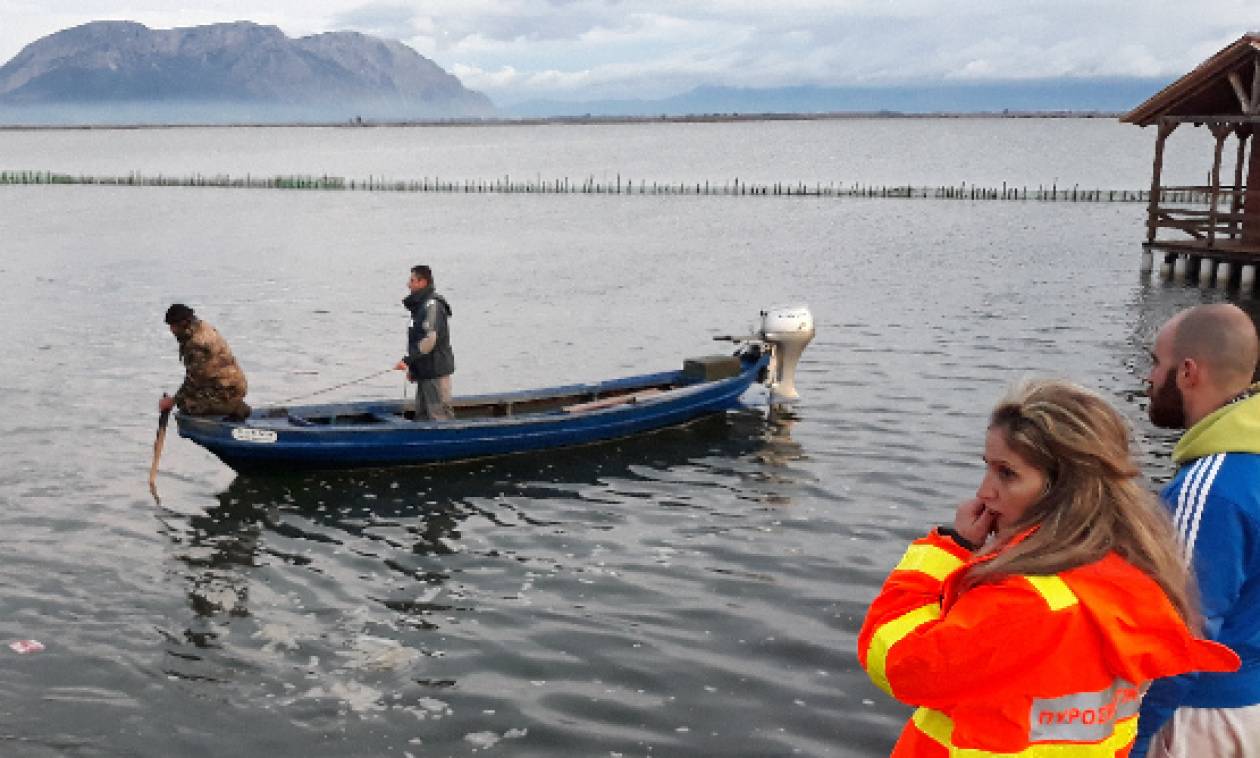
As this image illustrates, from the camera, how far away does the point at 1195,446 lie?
3.88 meters

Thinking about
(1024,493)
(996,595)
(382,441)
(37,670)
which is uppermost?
(1024,493)

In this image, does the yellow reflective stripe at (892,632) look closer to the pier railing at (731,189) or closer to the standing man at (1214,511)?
the standing man at (1214,511)

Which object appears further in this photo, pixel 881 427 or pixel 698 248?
pixel 698 248

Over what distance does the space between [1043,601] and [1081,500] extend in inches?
13.2

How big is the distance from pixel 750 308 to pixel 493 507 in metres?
20.1

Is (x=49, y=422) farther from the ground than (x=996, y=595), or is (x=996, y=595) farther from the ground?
(x=996, y=595)

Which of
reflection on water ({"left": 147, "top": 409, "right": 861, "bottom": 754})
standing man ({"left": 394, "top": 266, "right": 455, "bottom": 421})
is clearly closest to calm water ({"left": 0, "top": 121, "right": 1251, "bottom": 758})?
reflection on water ({"left": 147, "top": 409, "right": 861, "bottom": 754})

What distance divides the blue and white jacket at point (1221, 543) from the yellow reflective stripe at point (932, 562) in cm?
91

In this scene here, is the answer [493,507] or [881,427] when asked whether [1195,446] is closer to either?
[493,507]

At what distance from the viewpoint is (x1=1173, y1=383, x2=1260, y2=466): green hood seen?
373 cm

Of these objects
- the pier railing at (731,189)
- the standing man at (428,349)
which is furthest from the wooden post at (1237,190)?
the pier railing at (731,189)

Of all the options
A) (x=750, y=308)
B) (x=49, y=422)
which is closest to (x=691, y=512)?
(x=49, y=422)

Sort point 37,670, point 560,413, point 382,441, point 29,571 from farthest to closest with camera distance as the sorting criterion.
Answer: point 560,413 → point 382,441 → point 29,571 → point 37,670

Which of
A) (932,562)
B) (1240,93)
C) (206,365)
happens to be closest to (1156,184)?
(1240,93)
